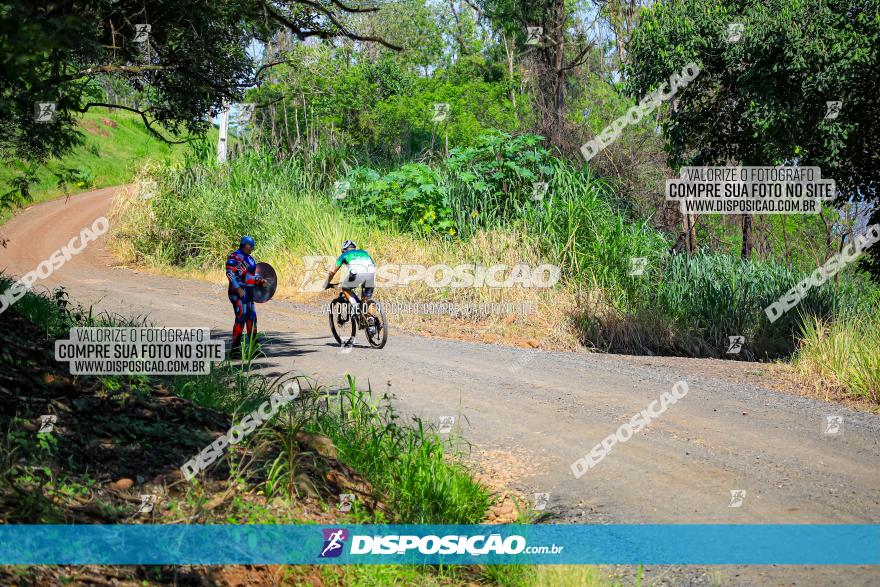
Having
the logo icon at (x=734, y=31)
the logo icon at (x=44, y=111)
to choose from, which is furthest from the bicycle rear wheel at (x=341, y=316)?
the logo icon at (x=734, y=31)

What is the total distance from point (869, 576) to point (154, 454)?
16.3 feet

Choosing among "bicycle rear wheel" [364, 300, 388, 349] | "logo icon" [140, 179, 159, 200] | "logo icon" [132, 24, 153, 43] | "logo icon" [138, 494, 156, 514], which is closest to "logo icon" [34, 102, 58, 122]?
"logo icon" [132, 24, 153, 43]

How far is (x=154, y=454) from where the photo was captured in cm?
597

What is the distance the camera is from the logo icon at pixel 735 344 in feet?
47.0

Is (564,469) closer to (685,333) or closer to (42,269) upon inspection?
(685,333)

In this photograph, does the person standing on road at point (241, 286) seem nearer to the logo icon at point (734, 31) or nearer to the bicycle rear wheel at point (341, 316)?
the bicycle rear wheel at point (341, 316)

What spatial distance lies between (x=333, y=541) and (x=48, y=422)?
220 cm

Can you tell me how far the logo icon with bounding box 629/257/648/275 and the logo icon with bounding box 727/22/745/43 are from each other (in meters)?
4.41

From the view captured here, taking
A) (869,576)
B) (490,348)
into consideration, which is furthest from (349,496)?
(490,348)

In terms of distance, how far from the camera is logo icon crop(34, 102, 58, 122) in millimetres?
9531

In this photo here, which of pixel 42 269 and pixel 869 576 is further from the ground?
pixel 42 269

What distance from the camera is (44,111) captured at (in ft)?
31.9

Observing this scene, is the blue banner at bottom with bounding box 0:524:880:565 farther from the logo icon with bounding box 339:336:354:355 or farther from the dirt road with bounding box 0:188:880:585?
the logo icon with bounding box 339:336:354:355

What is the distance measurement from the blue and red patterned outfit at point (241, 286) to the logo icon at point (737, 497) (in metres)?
6.92
